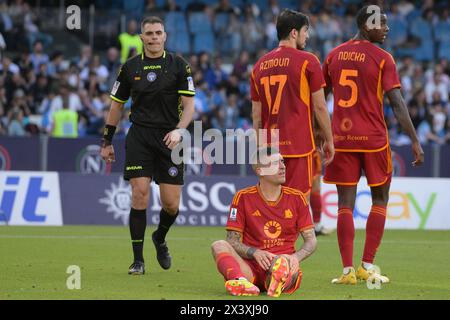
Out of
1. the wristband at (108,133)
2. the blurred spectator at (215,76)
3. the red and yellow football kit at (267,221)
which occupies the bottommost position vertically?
the red and yellow football kit at (267,221)

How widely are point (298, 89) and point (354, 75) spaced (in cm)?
71

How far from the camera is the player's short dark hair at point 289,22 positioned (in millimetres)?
9836

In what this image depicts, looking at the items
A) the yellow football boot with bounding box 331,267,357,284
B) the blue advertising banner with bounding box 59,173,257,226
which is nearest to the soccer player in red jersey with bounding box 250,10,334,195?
the yellow football boot with bounding box 331,267,357,284

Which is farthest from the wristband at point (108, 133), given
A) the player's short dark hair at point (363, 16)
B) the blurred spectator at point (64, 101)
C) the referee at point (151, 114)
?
the blurred spectator at point (64, 101)

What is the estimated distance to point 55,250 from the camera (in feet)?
43.8

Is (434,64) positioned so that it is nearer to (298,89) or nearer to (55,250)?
(55,250)

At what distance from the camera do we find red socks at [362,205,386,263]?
10.3 m

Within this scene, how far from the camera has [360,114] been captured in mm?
10250

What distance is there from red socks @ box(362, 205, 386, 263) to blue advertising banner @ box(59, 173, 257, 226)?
27.2ft

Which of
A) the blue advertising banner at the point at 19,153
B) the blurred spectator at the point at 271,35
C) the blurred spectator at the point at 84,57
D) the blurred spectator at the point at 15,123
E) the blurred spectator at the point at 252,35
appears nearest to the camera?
the blue advertising banner at the point at 19,153

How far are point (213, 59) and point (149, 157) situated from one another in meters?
16.1

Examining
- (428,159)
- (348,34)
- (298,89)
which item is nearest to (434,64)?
(348,34)

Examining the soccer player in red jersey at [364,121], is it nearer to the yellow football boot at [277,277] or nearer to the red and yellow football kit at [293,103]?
the red and yellow football kit at [293,103]

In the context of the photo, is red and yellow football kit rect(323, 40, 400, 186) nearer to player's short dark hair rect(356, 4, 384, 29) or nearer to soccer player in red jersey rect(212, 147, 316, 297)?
player's short dark hair rect(356, 4, 384, 29)
